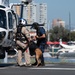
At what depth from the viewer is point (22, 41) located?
14.7 m

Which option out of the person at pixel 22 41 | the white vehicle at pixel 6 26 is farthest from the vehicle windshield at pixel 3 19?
the person at pixel 22 41

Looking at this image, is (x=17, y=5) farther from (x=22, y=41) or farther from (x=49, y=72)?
(x=49, y=72)

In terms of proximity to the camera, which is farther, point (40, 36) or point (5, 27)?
point (40, 36)

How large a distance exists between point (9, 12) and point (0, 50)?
1536mm

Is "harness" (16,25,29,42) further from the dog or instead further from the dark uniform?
the dog

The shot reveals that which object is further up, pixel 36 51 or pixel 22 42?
pixel 22 42

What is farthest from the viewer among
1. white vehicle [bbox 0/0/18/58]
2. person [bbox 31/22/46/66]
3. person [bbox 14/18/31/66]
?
person [bbox 31/22/46/66]

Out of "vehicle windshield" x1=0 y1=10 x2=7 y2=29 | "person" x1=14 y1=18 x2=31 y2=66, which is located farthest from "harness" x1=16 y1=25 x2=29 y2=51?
"vehicle windshield" x1=0 y1=10 x2=7 y2=29

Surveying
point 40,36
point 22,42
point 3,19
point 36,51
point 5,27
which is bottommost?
point 36,51

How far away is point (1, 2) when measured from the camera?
15.0 metres

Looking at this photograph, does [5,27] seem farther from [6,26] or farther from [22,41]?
[22,41]

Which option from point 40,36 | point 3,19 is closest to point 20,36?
point 40,36

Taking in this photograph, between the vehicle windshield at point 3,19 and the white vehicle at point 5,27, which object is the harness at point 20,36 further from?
the vehicle windshield at point 3,19

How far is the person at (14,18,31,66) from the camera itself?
14422mm
